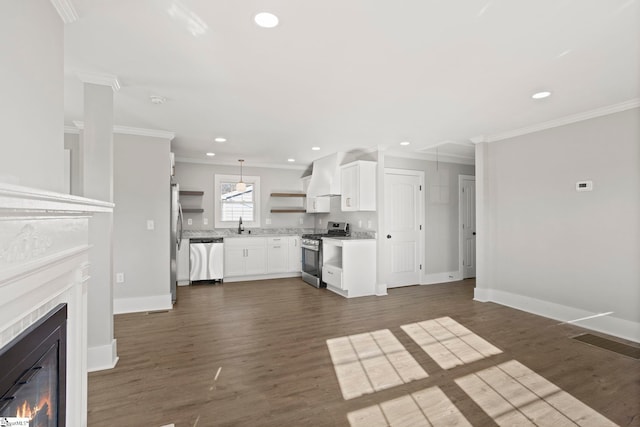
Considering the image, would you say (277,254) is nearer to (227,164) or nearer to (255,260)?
(255,260)

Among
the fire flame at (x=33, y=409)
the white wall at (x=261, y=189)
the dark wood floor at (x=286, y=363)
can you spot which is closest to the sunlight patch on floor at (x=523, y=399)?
the dark wood floor at (x=286, y=363)

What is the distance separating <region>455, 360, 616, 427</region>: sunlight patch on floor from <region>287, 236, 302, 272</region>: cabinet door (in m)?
4.49

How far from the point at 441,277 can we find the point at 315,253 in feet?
8.18

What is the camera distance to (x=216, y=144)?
5148 millimetres

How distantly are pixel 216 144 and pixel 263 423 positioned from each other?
425cm

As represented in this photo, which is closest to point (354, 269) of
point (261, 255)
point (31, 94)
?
point (261, 255)

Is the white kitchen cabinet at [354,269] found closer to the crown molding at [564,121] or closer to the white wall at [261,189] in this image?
the white wall at [261,189]

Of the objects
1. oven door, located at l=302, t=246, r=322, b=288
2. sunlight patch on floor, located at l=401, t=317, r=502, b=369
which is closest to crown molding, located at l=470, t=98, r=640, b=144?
sunlight patch on floor, located at l=401, t=317, r=502, b=369

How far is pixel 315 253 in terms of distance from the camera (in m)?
5.85

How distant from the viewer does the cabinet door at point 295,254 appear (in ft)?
21.8

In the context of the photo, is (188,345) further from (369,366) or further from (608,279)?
(608,279)

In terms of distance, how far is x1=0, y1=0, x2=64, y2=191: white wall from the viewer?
123 centimetres

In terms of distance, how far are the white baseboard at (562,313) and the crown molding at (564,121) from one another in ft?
7.32

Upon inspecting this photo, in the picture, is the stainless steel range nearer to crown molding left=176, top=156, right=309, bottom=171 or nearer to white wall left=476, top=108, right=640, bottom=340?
crown molding left=176, top=156, right=309, bottom=171
